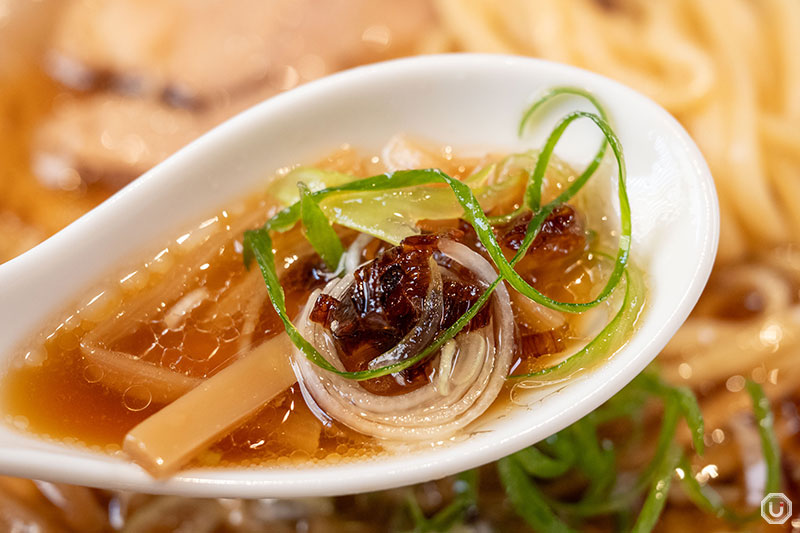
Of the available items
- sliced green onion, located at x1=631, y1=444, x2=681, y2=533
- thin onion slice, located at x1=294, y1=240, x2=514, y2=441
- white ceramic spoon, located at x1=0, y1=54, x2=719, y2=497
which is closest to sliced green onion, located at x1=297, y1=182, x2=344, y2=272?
thin onion slice, located at x1=294, y1=240, x2=514, y2=441

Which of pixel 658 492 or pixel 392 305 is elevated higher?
pixel 392 305

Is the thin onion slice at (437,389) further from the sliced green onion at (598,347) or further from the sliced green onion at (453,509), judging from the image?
the sliced green onion at (453,509)

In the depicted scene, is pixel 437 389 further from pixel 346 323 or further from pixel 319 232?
Answer: pixel 319 232

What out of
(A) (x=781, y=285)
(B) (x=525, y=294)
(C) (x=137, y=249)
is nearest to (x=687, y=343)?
(A) (x=781, y=285)

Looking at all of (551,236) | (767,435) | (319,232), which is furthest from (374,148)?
(767,435)

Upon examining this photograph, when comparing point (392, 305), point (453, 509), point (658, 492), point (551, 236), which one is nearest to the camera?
point (392, 305)

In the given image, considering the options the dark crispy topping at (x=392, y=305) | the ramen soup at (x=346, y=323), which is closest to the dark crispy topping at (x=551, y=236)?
the ramen soup at (x=346, y=323)
